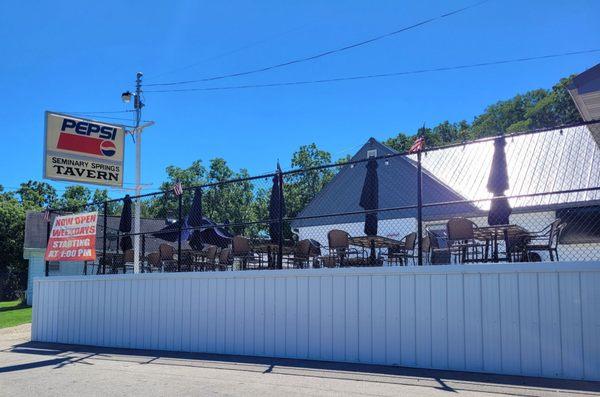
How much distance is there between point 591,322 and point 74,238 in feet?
34.9

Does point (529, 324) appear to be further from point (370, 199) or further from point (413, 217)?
point (413, 217)

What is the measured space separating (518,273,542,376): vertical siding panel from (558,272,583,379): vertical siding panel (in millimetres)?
289

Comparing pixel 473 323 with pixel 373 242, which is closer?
pixel 473 323

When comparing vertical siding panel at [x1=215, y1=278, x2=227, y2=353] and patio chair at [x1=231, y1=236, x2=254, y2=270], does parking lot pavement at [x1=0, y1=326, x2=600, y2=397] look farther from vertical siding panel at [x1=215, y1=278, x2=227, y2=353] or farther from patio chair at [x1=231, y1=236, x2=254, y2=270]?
patio chair at [x1=231, y1=236, x2=254, y2=270]

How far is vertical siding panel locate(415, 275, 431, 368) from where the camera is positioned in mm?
7656

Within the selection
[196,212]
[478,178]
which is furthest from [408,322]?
[478,178]

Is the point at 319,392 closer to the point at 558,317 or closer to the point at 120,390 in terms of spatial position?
the point at 120,390

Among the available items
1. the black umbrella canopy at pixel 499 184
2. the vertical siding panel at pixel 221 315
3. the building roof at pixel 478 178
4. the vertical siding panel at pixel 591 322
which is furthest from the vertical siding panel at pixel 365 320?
the building roof at pixel 478 178

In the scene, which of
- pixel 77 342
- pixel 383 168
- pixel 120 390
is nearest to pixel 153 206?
pixel 383 168

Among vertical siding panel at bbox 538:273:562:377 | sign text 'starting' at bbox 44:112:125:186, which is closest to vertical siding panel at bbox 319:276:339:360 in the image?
vertical siding panel at bbox 538:273:562:377

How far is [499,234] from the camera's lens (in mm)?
8469

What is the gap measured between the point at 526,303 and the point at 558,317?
40cm

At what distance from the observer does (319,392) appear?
641 cm

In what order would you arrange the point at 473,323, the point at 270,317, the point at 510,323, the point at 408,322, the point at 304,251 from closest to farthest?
the point at 510,323
the point at 473,323
the point at 408,322
the point at 270,317
the point at 304,251
